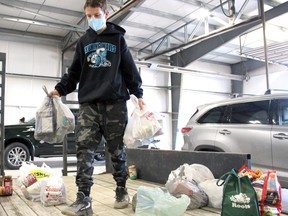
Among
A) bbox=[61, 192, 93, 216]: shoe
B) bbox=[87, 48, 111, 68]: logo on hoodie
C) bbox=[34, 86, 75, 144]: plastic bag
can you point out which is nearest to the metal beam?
bbox=[87, 48, 111, 68]: logo on hoodie

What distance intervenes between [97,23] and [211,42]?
27.7ft

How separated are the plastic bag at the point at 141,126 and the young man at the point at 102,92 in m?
0.06

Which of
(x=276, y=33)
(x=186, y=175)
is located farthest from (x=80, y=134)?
(x=276, y=33)

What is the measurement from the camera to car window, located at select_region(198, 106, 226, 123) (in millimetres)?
4320

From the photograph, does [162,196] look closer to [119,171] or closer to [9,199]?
[119,171]

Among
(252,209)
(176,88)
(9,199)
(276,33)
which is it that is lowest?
(9,199)

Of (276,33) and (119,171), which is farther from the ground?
(276,33)

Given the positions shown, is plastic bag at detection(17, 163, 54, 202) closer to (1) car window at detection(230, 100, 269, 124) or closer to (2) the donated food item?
(2) the donated food item

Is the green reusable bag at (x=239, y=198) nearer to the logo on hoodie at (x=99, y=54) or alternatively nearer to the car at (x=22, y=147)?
the logo on hoodie at (x=99, y=54)

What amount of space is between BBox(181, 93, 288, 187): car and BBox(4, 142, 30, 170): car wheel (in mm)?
4439

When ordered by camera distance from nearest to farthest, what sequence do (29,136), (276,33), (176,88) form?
(29,136) → (276,33) → (176,88)

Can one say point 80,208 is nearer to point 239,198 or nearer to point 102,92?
point 102,92

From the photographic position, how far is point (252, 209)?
1771 millimetres

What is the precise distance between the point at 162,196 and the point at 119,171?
50 cm
